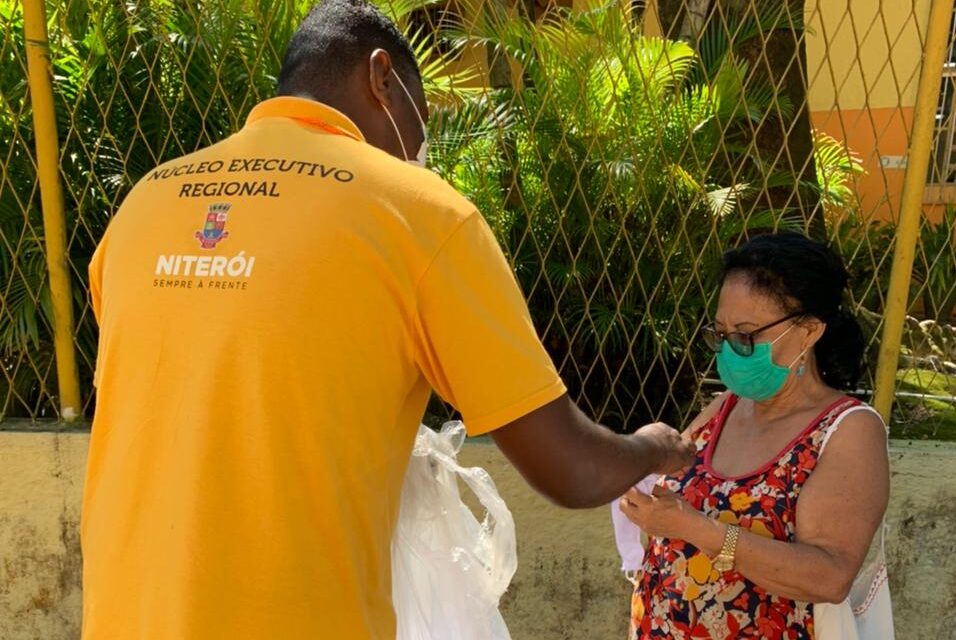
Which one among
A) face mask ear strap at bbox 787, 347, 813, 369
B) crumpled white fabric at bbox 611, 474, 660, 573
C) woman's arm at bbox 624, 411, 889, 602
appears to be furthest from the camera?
crumpled white fabric at bbox 611, 474, 660, 573

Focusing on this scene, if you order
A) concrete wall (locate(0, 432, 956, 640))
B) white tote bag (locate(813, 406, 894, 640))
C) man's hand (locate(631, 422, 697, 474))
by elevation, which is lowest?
concrete wall (locate(0, 432, 956, 640))

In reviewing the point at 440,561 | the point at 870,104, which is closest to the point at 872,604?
the point at 440,561

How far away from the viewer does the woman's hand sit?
1.96 m

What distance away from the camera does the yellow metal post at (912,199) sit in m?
2.90

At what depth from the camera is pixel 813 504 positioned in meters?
1.94

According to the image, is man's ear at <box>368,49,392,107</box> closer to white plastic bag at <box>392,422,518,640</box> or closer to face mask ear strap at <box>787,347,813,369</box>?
white plastic bag at <box>392,422,518,640</box>

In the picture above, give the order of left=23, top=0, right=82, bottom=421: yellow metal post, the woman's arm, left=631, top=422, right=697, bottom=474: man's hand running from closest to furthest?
left=631, top=422, right=697, bottom=474: man's hand, the woman's arm, left=23, top=0, right=82, bottom=421: yellow metal post

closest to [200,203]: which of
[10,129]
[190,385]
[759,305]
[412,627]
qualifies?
[190,385]

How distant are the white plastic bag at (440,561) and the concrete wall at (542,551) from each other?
1264 millimetres

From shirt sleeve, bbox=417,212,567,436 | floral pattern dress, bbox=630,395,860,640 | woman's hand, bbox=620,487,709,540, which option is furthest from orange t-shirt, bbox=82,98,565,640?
floral pattern dress, bbox=630,395,860,640

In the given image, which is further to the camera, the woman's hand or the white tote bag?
the white tote bag

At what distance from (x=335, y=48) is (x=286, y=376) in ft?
1.76

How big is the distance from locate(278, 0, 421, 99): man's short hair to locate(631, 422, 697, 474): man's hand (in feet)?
2.40

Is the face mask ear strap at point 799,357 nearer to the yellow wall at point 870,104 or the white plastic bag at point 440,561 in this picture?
the white plastic bag at point 440,561
